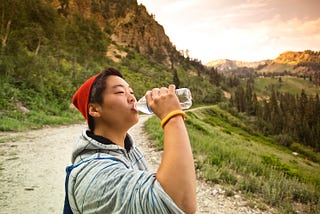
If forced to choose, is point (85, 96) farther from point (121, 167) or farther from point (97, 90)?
point (121, 167)

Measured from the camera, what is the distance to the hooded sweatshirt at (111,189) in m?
0.99

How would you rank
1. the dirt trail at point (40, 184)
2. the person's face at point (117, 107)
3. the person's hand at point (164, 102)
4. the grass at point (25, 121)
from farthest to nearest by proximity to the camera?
1. the grass at point (25, 121)
2. the dirt trail at point (40, 184)
3. the person's face at point (117, 107)
4. the person's hand at point (164, 102)

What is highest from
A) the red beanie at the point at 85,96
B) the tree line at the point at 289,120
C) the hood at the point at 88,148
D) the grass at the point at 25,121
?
the red beanie at the point at 85,96

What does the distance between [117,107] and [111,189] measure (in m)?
0.54

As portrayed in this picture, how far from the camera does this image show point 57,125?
552 inches

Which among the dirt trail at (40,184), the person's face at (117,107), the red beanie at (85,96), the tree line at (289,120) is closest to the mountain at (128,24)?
the tree line at (289,120)

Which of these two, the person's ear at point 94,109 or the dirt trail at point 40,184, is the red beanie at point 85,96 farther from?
the dirt trail at point 40,184

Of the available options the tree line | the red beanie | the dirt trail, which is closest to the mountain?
the tree line

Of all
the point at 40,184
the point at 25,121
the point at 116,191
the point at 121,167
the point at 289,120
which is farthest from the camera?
the point at 289,120

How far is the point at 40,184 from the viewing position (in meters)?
5.18

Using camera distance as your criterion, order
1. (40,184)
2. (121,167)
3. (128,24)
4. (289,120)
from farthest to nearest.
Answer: (128,24) < (289,120) < (40,184) < (121,167)

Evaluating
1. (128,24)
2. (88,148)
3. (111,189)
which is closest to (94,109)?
(88,148)

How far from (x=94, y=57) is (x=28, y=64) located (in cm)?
1704

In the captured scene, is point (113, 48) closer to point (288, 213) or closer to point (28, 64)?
point (28, 64)
